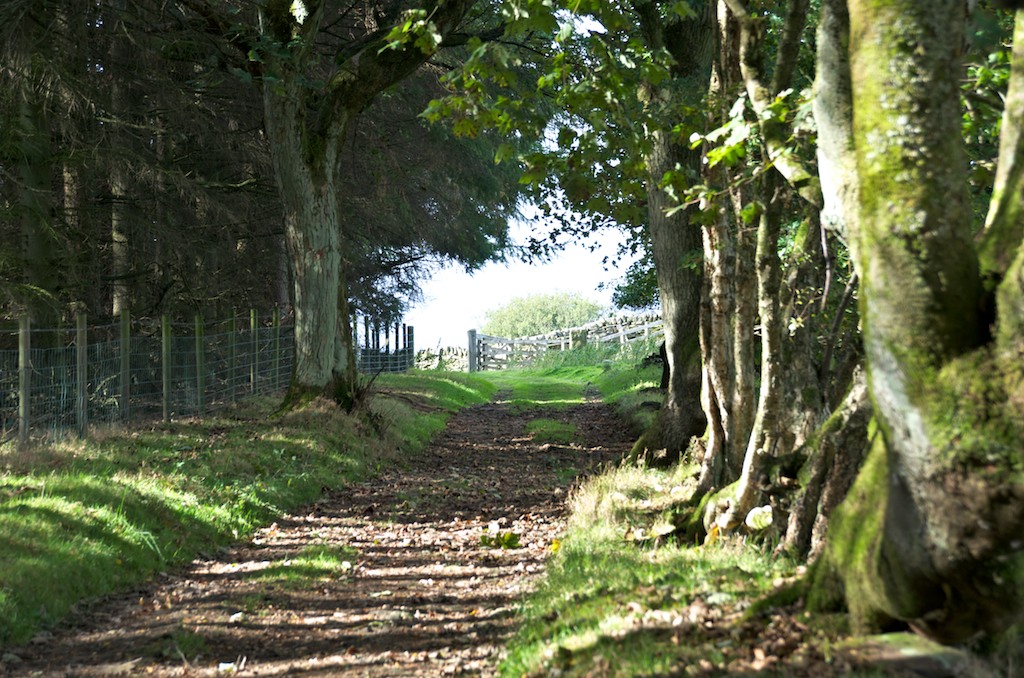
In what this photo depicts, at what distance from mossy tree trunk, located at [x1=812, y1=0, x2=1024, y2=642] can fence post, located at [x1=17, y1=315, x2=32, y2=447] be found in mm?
10352

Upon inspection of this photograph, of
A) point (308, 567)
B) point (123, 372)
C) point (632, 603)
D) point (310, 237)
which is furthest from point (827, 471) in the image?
point (310, 237)

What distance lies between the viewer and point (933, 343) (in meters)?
3.99

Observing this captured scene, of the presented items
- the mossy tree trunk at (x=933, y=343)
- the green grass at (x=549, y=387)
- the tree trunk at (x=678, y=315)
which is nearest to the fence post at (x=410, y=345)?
the green grass at (x=549, y=387)

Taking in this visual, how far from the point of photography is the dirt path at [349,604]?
6473 mm

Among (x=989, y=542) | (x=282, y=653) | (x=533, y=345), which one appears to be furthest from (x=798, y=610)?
(x=533, y=345)

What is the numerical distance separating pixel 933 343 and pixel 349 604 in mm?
5145

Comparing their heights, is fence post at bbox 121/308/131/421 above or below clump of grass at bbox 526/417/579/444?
above

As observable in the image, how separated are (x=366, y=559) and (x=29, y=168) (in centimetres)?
955

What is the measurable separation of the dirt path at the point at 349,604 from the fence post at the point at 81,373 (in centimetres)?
328

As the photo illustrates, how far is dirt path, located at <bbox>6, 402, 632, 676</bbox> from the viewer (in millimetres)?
6473

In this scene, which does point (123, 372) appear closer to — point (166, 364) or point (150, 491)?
point (166, 364)

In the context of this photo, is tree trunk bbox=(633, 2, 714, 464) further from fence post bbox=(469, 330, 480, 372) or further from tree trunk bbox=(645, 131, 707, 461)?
fence post bbox=(469, 330, 480, 372)

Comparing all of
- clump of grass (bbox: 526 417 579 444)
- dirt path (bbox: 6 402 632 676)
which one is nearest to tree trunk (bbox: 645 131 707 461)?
dirt path (bbox: 6 402 632 676)

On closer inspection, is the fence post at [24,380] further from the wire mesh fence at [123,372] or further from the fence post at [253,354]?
the fence post at [253,354]
